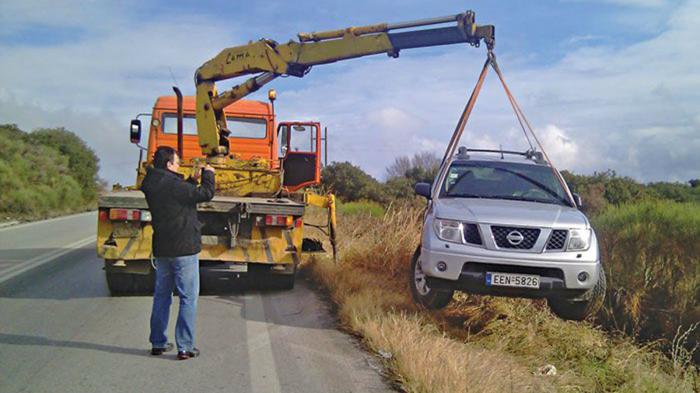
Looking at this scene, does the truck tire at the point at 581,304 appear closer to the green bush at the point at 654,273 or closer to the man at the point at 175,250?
the green bush at the point at 654,273

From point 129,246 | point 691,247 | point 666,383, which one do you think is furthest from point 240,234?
point 691,247

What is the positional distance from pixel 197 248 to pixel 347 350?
172 centimetres

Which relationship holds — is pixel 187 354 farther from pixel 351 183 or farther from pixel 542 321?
pixel 351 183

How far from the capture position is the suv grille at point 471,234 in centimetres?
666

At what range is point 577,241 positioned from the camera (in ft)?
21.8

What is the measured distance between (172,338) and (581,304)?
4.31 metres

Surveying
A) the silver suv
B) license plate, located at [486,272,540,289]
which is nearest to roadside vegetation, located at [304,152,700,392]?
the silver suv

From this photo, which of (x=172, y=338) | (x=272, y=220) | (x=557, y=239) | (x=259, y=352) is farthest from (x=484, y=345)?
(x=272, y=220)

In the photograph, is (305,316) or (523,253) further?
(305,316)

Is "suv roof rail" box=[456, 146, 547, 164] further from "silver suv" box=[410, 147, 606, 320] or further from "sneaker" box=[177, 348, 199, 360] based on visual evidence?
"sneaker" box=[177, 348, 199, 360]

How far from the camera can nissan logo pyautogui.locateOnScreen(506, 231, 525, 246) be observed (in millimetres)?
6582

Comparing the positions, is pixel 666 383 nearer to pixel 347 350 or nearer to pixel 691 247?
pixel 347 350

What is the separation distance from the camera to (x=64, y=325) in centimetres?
714

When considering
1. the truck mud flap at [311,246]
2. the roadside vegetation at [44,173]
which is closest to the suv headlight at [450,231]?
the truck mud flap at [311,246]
